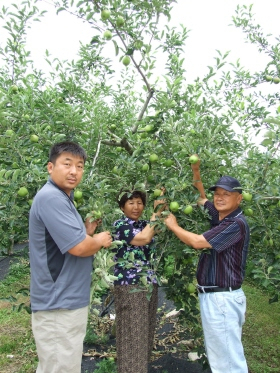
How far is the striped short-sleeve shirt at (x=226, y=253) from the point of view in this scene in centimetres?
223

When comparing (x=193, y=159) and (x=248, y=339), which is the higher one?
(x=193, y=159)

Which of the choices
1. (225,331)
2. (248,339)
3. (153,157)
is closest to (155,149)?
(153,157)

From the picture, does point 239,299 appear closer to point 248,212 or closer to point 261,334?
point 248,212

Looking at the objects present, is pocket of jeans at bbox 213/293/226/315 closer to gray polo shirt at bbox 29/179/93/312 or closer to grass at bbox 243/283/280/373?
gray polo shirt at bbox 29/179/93/312

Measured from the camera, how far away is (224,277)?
90.8 inches

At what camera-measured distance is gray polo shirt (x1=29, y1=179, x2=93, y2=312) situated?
6.31 feet

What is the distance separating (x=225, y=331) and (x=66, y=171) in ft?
4.28

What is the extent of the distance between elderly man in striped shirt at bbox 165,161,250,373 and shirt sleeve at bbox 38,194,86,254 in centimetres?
60

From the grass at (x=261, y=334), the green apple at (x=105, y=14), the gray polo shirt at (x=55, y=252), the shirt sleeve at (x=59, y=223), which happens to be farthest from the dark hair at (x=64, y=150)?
the grass at (x=261, y=334)

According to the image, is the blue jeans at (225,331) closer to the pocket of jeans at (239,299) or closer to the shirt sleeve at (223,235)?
the pocket of jeans at (239,299)

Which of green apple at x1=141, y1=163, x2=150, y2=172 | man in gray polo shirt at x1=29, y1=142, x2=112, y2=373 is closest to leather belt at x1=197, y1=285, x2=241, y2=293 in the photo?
man in gray polo shirt at x1=29, y1=142, x2=112, y2=373

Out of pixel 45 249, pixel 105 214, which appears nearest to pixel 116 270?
pixel 105 214

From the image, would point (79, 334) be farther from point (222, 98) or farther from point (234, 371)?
point (222, 98)

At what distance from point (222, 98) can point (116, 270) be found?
1.55 meters
